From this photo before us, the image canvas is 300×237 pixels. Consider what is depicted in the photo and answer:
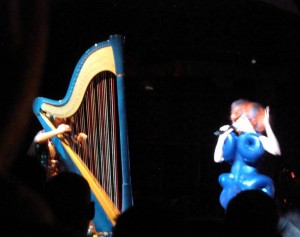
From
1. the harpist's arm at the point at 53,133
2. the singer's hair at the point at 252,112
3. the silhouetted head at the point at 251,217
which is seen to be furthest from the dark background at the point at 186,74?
the silhouetted head at the point at 251,217

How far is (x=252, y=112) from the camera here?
463 cm

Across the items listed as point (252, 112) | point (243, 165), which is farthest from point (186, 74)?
point (243, 165)

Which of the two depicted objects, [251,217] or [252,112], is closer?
[251,217]

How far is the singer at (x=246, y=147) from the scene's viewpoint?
439cm

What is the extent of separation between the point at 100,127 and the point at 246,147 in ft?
4.19

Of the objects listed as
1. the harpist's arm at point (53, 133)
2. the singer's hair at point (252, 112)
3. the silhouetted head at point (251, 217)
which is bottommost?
the silhouetted head at point (251, 217)

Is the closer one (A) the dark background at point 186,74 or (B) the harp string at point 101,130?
(B) the harp string at point 101,130

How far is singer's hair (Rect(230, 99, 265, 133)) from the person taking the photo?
4.63 meters

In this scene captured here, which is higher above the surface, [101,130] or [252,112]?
[252,112]

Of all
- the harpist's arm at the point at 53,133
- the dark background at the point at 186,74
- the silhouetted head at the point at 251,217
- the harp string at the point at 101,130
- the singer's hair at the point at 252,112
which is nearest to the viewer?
the silhouetted head at the point at 251,217

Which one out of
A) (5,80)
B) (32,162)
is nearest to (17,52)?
(5,80)

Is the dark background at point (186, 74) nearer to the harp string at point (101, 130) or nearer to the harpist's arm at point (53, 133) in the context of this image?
the harpist's arm at point (53, 133)

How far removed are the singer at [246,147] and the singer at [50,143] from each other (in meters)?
1.27

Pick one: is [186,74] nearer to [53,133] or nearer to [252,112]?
[252,112]
